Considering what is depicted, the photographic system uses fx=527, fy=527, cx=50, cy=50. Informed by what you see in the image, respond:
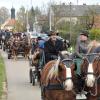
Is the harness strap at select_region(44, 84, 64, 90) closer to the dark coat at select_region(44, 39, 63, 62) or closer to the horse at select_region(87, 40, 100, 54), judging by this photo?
the horse at select_region(87, 40, 100, 54)

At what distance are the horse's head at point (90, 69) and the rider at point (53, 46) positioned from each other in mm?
3297

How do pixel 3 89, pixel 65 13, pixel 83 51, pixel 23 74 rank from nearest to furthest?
pixel 83 51
pixel 3 89
pixel 23 74
pixel 65 13

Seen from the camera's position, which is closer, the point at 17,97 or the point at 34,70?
the point at 17,97

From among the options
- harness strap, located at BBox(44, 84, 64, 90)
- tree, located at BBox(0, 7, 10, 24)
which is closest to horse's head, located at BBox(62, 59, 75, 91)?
harness strap, located at BBox(44, 84, 64, 90)

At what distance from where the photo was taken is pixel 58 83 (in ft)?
34.5

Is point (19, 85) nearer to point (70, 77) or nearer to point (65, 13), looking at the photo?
point (70, 77)

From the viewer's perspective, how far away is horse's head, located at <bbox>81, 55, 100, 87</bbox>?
984cm

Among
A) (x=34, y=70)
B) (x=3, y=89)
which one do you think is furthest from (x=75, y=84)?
(x=34, y=70)

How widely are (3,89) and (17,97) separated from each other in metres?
1.58

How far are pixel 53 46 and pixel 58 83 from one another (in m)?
4.05

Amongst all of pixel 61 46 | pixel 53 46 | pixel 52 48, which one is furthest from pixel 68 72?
pixel 52 48

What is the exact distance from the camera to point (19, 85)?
19703mm

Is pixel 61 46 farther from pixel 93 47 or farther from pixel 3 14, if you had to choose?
pixel 3 14

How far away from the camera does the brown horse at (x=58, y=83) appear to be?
Result: 996 cm
